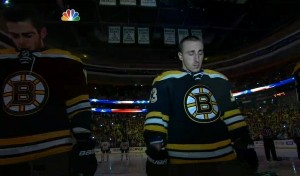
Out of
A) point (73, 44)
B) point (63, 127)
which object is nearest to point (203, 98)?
point (63, 127)

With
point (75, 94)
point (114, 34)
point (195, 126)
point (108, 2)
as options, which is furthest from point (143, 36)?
point (75, 94)

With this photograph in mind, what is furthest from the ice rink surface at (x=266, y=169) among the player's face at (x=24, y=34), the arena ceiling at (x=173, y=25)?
the player's face at (x=24, y=34)

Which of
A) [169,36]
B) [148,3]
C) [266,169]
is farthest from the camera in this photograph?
[169,36]

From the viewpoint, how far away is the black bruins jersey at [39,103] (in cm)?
208

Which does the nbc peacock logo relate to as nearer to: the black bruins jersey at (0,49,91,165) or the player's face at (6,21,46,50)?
the player's face at (6,21,46,50)

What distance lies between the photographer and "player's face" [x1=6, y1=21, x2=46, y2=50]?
2.30m

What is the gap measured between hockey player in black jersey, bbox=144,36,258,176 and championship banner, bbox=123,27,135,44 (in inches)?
428

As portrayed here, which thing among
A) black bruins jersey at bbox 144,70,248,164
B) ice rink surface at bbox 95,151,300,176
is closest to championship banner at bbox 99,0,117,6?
ice rink surface at bbox 95,151,300,176

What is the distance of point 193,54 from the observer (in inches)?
103

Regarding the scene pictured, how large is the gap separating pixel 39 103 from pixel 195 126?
3.58 feet

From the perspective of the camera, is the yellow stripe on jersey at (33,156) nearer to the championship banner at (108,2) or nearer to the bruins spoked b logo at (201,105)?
the bruins spoked b logo at (201,105)

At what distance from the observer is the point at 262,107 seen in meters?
22.4

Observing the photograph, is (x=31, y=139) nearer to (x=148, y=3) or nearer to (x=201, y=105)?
(x=201, y=105)

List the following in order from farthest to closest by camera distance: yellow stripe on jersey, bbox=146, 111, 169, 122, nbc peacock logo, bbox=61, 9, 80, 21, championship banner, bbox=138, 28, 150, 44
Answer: championship banner, bbox=138, 28, 150, 44 → nbc peacock logo, bbox=61, 9, 80, 21 → yellow stripe on jersey, bbox=146, 111, 169, 122
